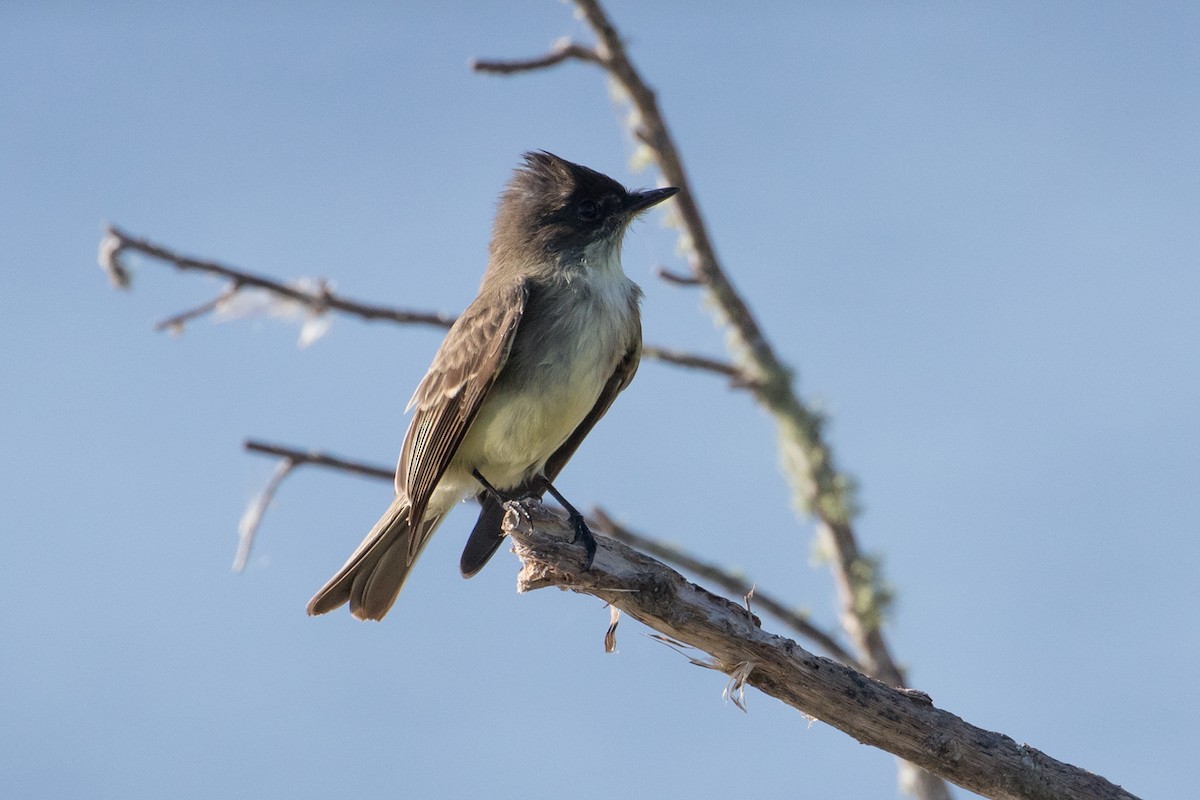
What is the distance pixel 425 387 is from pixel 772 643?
2.04 m

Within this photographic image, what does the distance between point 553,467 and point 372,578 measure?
2.88ft

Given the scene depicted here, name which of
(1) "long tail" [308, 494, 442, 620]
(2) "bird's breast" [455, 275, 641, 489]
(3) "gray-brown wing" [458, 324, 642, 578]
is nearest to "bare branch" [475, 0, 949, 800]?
(3) "gray-brown wing" [458, 324, 642, 578]

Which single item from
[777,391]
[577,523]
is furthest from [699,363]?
[577,523]

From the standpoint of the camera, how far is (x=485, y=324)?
4.99m

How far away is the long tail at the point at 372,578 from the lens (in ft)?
16.7

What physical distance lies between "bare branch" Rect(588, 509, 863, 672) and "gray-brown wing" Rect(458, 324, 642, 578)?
31 cm

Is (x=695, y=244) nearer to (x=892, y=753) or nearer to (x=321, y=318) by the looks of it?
(x=321, y=318)

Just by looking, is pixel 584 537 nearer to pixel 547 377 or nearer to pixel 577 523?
pixel 577 523

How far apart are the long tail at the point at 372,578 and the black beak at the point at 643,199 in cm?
150

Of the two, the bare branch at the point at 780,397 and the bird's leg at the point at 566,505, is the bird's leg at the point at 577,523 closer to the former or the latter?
the bird's leg at the point at 566,505

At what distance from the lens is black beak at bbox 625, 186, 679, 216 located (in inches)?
217

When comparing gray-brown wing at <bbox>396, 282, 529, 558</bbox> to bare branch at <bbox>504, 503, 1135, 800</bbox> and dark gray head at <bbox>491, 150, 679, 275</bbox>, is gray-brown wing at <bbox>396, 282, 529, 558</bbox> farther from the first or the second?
bare branch at <bbox>504, 503, 1135, 800</bbox>

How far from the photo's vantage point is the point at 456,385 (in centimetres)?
497

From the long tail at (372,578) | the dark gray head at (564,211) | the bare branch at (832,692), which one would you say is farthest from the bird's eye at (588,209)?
the bare branch at (832,692)
